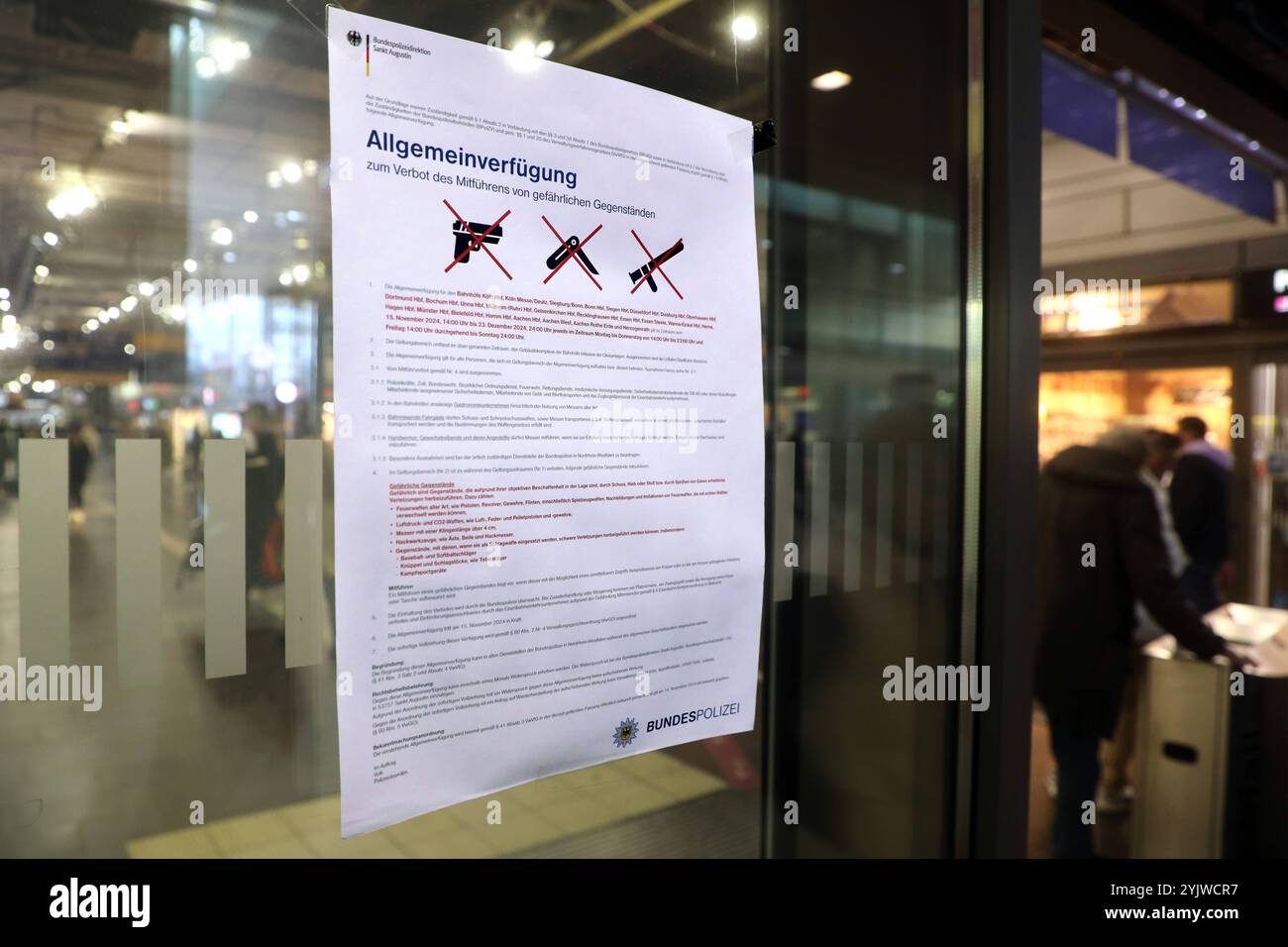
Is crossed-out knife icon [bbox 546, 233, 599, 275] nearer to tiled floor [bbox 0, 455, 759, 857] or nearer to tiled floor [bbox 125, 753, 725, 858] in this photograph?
tiled floor [bbox 0, 455, 759, 857]

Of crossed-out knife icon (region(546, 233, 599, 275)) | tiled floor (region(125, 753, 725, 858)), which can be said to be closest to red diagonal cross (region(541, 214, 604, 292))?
crossed-out knife icon (region(546, 233, 599, 275))

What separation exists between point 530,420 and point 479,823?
75 cm

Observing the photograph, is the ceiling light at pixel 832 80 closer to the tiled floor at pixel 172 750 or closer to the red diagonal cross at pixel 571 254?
the red diagonal cross at pixel 571 254

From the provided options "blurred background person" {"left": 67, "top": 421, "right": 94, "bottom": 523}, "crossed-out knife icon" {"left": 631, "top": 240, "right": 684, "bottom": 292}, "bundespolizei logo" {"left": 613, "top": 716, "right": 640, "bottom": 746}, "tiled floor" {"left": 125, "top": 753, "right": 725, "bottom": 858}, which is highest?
"crossed-out knife icon" {"left": 631, "top": 240, "right": 684, "bottom": 292}

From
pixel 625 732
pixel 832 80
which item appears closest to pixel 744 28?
pixel 832 80

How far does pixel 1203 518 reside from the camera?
5.36 m

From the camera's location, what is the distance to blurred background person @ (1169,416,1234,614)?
5344 millimetres

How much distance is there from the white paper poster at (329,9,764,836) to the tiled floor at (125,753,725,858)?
26 centimetres

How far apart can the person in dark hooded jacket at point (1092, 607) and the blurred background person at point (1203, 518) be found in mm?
2750

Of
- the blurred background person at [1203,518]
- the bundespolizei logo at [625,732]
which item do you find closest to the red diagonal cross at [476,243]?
the bundespolizei logo at [625,732]

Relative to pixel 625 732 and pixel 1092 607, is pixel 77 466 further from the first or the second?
pixel 1092 607

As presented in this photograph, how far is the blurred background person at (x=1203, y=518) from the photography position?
5.34m

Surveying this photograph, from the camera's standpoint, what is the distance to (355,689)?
102 centimetres
